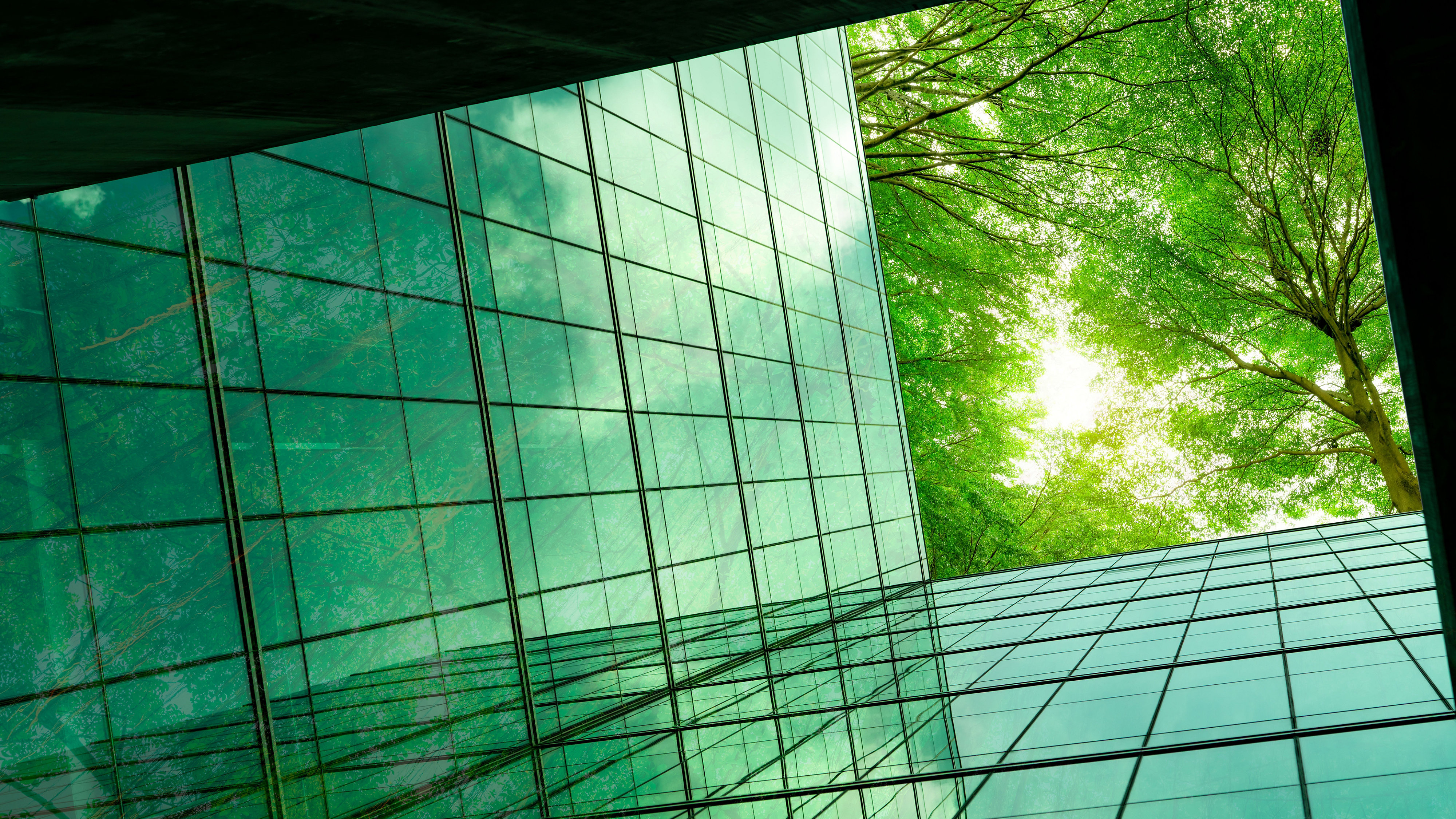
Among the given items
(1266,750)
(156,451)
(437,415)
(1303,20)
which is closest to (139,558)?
(156,451)

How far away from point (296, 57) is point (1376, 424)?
27694 millimetres

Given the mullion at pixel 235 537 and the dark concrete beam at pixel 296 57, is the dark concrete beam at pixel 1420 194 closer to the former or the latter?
the dark concrete beam at pixel 296 57

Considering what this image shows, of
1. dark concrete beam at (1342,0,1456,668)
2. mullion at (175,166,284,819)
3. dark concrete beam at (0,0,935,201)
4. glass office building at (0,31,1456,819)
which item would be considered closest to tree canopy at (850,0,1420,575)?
glass office building at (0,31,1456,819)

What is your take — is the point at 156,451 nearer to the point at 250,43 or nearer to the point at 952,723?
the point at 250,43

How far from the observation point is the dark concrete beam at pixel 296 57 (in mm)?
3498

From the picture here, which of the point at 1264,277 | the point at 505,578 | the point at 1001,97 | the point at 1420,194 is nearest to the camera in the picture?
the point at 1420,194

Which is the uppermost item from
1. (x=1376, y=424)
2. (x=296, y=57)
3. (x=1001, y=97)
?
(x=1001, y=97)

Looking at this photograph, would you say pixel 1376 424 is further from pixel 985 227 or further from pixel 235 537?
pixel 235 537

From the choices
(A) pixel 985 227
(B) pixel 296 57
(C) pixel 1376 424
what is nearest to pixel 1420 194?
(B) pixel 296 57

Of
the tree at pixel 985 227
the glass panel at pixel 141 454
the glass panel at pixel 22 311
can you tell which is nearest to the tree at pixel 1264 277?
the tree at pixel 985 227

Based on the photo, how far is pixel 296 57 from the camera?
402 centimetres

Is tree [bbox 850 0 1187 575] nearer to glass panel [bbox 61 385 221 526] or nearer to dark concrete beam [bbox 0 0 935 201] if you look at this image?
glass panel [bbox 61 385 221 526]

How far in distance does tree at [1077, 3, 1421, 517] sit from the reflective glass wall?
15699mm

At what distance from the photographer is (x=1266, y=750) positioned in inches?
252
